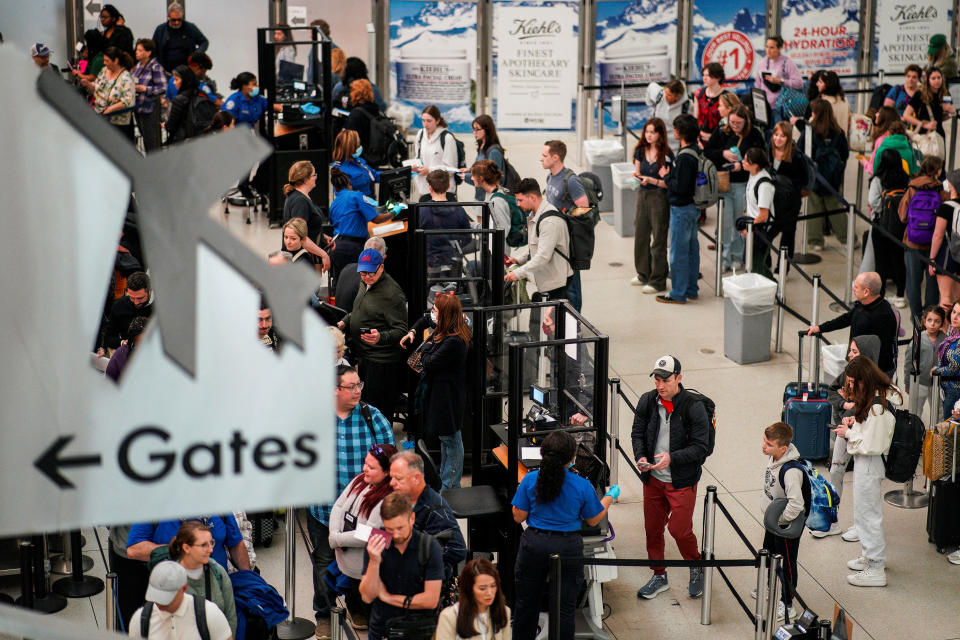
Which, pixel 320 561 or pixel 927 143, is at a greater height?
pixel 927 143

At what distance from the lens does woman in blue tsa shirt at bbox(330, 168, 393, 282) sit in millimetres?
10867

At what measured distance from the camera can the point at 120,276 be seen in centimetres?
1034

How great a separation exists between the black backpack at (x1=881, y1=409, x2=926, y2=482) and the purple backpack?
4132 millimetres

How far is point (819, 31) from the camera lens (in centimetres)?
2091

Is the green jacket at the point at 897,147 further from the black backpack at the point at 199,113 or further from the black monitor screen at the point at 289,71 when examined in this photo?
the black backpack at the point at 199,113

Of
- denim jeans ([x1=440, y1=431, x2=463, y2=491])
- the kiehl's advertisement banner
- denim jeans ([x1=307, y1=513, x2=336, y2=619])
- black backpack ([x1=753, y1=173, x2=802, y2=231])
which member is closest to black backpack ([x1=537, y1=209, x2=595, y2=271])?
black backpack ([x1=753, y1=173, x2=802, y2=231])

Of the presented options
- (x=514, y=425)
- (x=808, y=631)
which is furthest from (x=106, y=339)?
(x=808, y=631)

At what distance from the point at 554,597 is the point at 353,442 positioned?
1.38 meters

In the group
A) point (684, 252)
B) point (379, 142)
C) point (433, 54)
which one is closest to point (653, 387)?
point (684, 252)

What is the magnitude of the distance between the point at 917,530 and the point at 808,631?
2478 millimetres

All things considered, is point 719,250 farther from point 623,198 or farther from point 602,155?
point 602,155

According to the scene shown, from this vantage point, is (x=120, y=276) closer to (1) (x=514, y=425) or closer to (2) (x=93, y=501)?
(1) (x=514, y=425)

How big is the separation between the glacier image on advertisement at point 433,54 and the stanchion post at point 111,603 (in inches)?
559

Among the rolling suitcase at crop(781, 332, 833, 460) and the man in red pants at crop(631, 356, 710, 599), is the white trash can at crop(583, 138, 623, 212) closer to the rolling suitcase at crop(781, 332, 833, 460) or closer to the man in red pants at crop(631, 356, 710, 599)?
the rolling suitcase at crop(781, 332, 833, 460)
